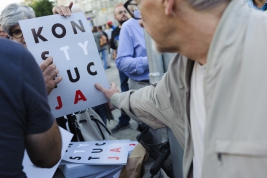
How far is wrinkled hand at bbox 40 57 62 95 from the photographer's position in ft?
5.82

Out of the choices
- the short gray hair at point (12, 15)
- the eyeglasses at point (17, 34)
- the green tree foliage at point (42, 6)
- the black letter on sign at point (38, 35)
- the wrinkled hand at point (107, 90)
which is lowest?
the green tree foliage at point (42, 6)

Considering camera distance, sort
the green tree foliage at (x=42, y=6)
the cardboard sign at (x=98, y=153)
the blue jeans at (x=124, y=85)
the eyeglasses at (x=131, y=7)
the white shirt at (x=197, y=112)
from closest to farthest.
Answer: the white shirt at (x=197, y=112)
the eyeglasses at (x=131, y=7)
the cardboard sign at (x=98, y=153)
the blue jeans at (x=124, y=85)
the green tree foliage at (x=42, y=6)

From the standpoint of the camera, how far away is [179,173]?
184cm

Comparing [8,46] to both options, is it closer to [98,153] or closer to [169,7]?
[169,7]

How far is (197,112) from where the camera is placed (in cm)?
113

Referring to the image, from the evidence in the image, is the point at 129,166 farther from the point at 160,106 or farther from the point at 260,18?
the point at 260,18

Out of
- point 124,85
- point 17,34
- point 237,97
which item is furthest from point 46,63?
point 124,85

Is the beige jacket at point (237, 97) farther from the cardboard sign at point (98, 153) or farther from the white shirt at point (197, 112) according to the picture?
the cardboard sign at point (98, 153)

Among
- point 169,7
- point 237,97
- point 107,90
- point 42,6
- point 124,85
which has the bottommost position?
point 42,6

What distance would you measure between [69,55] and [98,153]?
64 cm

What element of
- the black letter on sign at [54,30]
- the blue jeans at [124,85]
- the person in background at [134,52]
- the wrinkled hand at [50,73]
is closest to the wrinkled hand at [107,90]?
the wrinkled hand at [50,73]

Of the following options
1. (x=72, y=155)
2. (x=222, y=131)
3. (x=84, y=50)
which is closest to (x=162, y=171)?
(x=72, y=155)

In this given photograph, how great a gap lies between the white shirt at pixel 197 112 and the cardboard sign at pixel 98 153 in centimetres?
66

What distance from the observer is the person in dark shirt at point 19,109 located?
97 centimetres
